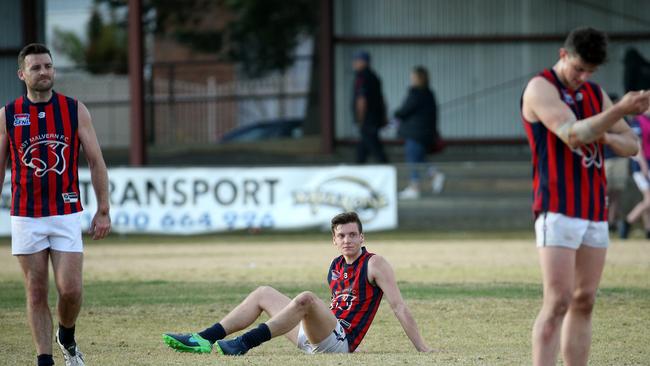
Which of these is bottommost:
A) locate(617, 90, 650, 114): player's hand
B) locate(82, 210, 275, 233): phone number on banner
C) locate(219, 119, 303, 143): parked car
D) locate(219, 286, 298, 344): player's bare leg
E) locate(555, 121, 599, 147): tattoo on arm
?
locate(82, 210, 275, 233): phone number on banner

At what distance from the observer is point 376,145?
23656 mm

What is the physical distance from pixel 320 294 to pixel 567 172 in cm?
619

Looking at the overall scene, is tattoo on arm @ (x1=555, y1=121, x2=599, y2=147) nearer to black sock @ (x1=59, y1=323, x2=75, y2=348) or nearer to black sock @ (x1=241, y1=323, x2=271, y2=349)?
black sock @ (x1=241, y1=323, x2=271, y2=349)

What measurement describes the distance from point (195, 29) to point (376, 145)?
49.3ft

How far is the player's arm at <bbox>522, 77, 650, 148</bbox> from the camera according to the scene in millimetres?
5746

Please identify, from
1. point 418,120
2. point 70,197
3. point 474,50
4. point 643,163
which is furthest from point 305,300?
point 474,50

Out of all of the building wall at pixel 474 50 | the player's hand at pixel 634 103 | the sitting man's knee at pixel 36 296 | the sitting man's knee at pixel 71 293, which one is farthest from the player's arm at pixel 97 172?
the building wall at pixel 474 50

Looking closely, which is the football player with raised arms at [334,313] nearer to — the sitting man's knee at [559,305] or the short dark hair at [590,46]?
the sitting man's knee at [559,305]

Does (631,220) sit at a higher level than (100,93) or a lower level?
lower

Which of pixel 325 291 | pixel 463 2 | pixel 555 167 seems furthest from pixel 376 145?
pixel 555 167

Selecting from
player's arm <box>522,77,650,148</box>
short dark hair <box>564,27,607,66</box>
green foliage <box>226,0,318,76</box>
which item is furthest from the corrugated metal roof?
short dark hair <box>564,27,607,66</box>

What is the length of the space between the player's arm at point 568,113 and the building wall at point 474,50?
2165 centimetres

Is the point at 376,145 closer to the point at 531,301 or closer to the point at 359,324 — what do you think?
the point at 531,301

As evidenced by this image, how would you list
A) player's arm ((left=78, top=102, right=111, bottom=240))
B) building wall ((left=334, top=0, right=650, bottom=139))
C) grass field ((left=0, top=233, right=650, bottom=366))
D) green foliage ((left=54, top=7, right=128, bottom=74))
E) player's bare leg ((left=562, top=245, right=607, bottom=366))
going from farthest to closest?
green foliage ((left=54, top=7, right=128, bottom=74))
building wall ((left=334, top=0, right=650, bottom=139))
grass field ((left=0, top=233, right=650, bottom=366))
player's arm ((left=78, top=102, right=111, bottom=240))
player's bare leg ((left=562, top=245, right=607, bottom=366))
